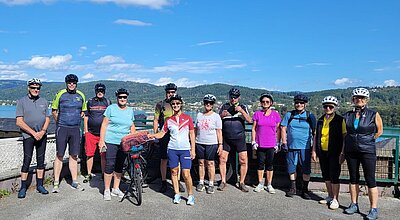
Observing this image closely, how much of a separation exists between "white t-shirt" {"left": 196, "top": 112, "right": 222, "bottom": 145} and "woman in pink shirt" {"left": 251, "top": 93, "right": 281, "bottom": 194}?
703mm

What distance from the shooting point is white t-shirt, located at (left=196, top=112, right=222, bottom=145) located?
22.1 feet

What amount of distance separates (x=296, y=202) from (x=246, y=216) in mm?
1174

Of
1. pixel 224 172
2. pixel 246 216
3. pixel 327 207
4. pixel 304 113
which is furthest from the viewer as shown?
pixel 224 172

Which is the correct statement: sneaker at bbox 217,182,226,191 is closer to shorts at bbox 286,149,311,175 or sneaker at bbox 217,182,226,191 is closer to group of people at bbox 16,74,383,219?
group of people at bbox 16,74,383,219

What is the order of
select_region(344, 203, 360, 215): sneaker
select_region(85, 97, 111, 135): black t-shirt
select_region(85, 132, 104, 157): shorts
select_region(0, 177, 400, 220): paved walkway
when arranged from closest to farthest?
1. select_region(0, 177, 400, 220): paved walkway
2. select_region(344, 203, 360, 215): sneaker
3. select_region(85, 97, 111, 135): black t-shirt
4. select_region(85, 132, 104, 157): shorts

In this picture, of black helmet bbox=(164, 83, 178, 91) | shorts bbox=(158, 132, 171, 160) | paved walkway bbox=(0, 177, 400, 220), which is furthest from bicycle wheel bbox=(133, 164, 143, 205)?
black helmet bbox=(164, 83, 178, 91)

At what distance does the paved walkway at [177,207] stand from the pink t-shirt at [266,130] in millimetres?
919

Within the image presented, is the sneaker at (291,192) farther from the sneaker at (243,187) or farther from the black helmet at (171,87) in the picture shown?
the black helmet at (171,87)

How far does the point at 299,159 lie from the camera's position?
664 centimetres

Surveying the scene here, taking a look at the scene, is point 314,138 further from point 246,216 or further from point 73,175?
point 73,175

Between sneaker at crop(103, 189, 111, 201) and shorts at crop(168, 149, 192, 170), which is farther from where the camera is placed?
sneaker at crop(103, 189, 111, 201)

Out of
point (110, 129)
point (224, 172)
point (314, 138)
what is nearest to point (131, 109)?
point (110, 129)

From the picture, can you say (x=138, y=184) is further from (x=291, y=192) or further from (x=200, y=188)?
(x=291, y=192)

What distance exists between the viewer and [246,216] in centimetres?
570
